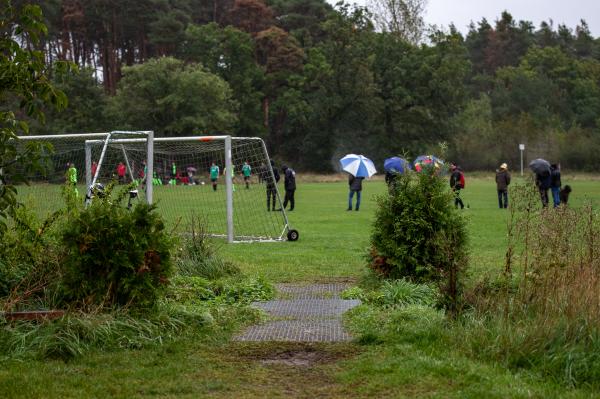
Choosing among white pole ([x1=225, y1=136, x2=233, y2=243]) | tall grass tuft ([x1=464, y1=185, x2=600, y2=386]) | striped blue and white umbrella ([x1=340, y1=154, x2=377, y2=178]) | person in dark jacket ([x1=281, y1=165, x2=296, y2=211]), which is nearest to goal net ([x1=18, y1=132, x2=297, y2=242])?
white pole ([x1=225, y1=136, x2=233, y2=243])

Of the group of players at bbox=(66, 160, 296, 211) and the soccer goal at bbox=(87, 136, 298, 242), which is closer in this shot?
the soccer goal at bbox=(87, 136, 298, 242)

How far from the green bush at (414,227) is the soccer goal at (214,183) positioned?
21.5 feet

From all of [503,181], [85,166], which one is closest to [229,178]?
[85,166]

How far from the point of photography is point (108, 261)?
790cm

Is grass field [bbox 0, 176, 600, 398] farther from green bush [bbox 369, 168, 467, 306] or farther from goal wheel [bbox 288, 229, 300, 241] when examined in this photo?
goal wheel [bbox 288, 229, 300, 241]

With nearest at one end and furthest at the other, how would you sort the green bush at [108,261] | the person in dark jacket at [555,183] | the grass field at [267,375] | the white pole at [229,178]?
the grass field at [267,375] < the green bush at [108,261] < the white pole at [229,178] < the person in dark jacket at [555,183]

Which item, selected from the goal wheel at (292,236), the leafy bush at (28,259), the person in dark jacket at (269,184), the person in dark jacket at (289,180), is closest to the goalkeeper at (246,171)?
the person in dark jacket at (269,184)

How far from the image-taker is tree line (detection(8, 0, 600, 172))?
230ft

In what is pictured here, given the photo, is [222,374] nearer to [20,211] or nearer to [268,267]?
[20,211]

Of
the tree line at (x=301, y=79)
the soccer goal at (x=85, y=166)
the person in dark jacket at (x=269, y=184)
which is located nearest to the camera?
the soccer goal at (x=85, y=166)

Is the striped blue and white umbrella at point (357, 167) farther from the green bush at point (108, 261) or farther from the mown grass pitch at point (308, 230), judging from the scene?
the green bush at point (108, 261)

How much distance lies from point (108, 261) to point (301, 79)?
6734 cm

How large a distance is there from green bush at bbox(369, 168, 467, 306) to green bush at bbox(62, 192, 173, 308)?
3.79 meters

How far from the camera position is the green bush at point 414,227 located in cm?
1073
